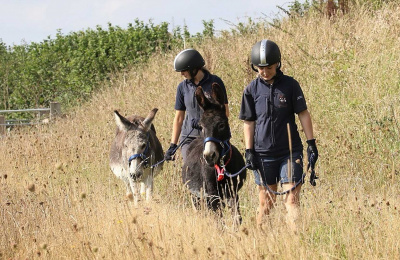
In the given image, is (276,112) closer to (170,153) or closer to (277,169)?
(277,169)

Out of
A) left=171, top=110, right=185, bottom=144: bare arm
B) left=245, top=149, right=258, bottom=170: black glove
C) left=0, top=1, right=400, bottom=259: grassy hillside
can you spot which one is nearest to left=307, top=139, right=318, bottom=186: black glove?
left=0, top=1, right=400, bottom=259: grassy hillside

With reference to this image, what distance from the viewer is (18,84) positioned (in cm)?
2897

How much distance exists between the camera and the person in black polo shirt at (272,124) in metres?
6.50

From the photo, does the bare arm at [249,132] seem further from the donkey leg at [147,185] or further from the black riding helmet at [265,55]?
the donkey leg at [147,185]

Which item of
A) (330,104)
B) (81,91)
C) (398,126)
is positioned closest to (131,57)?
(81,91)

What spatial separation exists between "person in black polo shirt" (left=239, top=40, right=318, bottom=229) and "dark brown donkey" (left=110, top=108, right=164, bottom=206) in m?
2.51

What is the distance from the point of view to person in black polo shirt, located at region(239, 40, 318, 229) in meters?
6.50

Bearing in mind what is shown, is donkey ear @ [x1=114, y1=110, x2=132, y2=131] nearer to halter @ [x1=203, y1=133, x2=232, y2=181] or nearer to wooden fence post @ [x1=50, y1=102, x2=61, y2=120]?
halter @ [x1=203, y1=133, x2=232, y2=181]

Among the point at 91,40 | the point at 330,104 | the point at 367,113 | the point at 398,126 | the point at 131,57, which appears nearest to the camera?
the point at 398,126

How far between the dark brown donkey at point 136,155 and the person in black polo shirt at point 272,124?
2506 millimetres

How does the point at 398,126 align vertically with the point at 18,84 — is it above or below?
above

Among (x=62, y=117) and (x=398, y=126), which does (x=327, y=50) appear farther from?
(x=62, y=117)

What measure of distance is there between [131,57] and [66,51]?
209 inches

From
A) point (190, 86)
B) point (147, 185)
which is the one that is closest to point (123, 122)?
point (147, 185)
